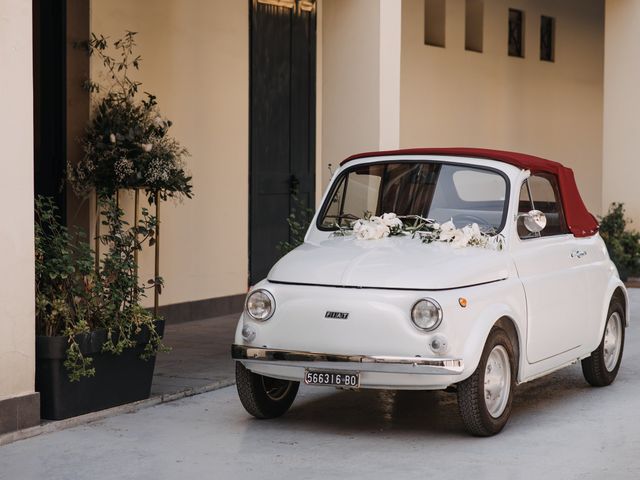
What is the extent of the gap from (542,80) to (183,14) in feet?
36.5

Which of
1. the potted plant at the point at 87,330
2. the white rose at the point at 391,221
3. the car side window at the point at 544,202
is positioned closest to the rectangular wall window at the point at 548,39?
the car side window at the point at 544,202

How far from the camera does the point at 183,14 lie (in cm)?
1249

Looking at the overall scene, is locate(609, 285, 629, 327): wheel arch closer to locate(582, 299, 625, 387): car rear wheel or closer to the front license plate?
locate(582, 299, 625, 387): car rear wheel

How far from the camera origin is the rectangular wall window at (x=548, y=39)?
22.4 metres

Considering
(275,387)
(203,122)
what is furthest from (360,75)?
(275,387)

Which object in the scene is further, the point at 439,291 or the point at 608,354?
the point at 608,354

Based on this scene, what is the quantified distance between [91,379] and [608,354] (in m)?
3.82

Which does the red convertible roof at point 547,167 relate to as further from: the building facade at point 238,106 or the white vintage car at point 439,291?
the building facade at point 238,106

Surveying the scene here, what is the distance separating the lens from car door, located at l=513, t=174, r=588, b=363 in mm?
7945

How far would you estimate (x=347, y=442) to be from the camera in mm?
7328

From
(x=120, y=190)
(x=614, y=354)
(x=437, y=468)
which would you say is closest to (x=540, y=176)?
(x=614, y=354)

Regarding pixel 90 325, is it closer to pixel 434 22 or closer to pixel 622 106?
pixel 622 106

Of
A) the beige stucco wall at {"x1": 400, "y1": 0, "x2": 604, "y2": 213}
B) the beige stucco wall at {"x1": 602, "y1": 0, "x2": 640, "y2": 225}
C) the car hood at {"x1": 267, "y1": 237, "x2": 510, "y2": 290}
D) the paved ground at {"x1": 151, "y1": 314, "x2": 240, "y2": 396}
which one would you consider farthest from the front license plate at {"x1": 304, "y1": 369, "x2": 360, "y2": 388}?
the beige stucco wall at {"x1": 400, "y1": 0, "x2": 604, "y2": 213}

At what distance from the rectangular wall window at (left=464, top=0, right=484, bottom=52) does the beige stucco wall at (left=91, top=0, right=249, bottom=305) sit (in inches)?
301
